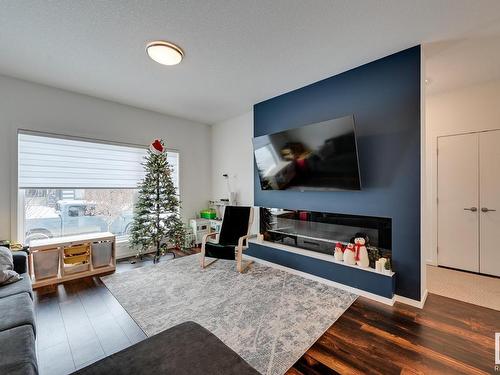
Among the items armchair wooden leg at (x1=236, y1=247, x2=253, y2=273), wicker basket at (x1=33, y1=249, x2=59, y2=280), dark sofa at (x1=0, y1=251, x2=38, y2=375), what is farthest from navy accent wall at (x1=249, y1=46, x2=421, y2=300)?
wicker basket at (x1=33, y1=249, x2=59, y2=280)

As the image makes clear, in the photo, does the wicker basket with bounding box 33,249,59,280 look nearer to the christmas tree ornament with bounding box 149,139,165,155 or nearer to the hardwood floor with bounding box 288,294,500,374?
the christmas tree ornament with bounding box 149,139,165,155

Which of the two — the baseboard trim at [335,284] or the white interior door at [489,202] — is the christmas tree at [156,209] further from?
the white interior door at [489,202]

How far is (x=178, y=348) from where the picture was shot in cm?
116

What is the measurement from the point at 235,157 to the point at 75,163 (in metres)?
2.76

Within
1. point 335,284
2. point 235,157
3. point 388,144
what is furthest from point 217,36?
point 335,284

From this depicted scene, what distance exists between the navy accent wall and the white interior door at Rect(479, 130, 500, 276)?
1.68 m

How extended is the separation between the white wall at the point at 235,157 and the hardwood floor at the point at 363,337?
2520 mm

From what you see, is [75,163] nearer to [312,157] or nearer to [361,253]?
[312,157]

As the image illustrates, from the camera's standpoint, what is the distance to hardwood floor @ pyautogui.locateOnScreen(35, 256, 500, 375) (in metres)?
1.64

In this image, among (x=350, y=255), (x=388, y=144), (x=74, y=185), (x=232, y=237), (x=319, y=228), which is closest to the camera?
(x=388, y=144)

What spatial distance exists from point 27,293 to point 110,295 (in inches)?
37.0

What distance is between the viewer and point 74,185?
3.62 m

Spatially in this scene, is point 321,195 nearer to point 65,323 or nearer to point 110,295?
point 110,295

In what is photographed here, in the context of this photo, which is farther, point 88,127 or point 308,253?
point 88,127
